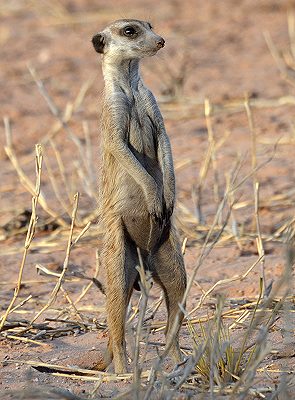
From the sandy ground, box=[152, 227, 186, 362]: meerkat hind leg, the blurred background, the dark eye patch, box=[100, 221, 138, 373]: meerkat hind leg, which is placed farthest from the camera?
the blurred background

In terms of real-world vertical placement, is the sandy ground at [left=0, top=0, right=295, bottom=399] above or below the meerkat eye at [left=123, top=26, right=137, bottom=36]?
below

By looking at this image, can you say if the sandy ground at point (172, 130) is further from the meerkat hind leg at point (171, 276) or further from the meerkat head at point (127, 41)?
the meerkat head at point (127, 41)

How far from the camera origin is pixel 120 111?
4.81m

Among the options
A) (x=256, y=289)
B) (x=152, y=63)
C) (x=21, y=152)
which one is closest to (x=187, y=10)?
(x=152, y=63)

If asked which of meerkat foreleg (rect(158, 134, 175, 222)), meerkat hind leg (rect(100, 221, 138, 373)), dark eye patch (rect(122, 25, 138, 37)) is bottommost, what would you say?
meerkat hind leg (rect(100, 221, 138, 373))

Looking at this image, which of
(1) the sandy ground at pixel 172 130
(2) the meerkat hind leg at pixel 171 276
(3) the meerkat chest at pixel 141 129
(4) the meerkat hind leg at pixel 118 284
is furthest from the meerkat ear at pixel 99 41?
(2) the meerkat hind leg at pixel 171 276

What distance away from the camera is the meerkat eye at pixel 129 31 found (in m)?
4.95

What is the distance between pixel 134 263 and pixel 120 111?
72 cm

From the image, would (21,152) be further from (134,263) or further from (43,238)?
(134,263)

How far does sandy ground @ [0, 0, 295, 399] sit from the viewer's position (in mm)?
5375

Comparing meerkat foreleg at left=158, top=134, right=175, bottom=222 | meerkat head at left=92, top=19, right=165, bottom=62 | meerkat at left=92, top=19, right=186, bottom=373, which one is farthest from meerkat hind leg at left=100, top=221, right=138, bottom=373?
meerkat head at left=92, top=19, right=165, bottom=62

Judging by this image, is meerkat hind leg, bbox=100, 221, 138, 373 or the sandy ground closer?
meerkat hind leg, bbox=100, 221, 138, 373

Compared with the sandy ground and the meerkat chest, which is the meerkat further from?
the sandy ground

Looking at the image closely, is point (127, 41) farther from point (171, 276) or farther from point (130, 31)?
point (171, 276)
